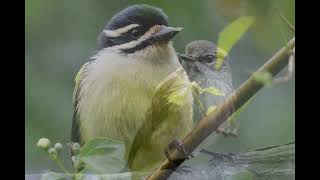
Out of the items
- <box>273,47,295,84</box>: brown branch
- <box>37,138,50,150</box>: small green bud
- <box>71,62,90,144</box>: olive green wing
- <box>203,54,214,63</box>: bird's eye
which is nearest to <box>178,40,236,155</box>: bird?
<box>203,54,214,63</box>: bird's eye

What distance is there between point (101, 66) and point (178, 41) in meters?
0.19

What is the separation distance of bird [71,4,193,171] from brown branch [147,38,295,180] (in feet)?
0.10

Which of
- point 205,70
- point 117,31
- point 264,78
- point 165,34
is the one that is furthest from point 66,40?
point 264,78

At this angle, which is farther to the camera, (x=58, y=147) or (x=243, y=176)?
(x=243, y=176)

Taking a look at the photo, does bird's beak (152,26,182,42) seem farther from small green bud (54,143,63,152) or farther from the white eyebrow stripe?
small green bud (54,143,63,152)

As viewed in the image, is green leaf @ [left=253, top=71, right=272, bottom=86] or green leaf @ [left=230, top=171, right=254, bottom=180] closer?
green leaf @ [left=253, top=71, right=272, bottom=86]

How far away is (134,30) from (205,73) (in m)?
0.20

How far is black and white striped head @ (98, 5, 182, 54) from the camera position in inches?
59.3

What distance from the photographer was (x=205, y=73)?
5.08 ft

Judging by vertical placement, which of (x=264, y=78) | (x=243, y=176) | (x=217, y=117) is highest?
(x=264, y=78)

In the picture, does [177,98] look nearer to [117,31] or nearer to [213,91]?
[213,91]

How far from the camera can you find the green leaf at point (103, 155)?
58.2 inches
